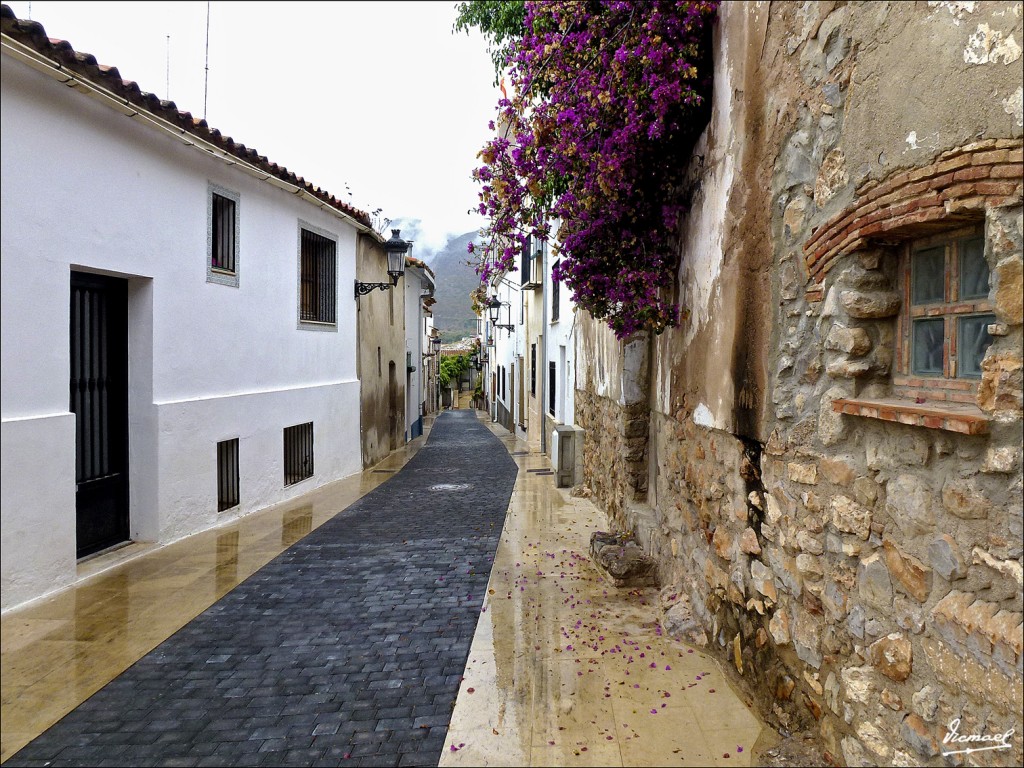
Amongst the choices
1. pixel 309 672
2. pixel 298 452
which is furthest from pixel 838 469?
pixel 298 452

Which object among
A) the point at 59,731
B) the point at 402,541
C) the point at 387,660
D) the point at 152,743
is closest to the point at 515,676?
the point at 387,660

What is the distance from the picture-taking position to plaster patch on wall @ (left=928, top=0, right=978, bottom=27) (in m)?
1.89

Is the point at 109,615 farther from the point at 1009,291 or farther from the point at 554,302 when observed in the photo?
the point at 554,302

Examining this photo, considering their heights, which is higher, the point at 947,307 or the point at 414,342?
the point at 414,342

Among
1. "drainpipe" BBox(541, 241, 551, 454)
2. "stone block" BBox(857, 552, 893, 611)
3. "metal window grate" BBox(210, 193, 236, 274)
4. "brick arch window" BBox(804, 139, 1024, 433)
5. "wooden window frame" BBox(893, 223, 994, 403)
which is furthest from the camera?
"drainpipe" BBox(541, 241, 551, 454)

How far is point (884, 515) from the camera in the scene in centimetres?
238

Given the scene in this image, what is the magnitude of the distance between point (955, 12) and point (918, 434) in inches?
55.4

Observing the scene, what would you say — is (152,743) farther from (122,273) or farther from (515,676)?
(122,273)

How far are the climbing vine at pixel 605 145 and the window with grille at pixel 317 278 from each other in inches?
240

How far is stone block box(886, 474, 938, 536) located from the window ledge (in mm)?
226

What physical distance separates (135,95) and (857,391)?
180 inches

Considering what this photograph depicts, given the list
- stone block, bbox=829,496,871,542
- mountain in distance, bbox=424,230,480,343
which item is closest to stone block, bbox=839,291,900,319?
stone block, bbox=829,496,871,542

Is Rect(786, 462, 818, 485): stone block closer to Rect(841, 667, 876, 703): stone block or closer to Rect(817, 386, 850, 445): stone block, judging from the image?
Rect(817, 386, 850, 445): stone block

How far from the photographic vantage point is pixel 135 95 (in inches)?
155
